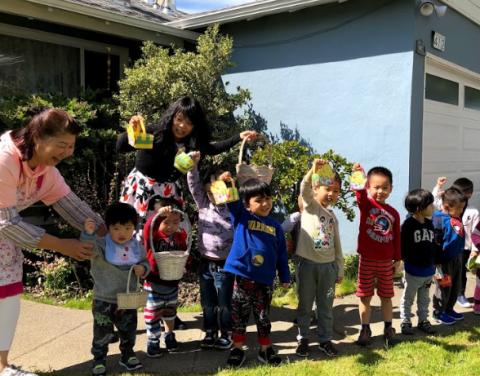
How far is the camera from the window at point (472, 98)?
838cm

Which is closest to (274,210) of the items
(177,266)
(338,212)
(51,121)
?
(338,212)

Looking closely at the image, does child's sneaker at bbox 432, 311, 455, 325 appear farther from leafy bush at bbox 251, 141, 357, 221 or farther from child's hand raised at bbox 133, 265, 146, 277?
child's hand raised at bbox 133, 265, 146, 277

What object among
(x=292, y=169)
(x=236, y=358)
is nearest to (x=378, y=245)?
(x=236, y=358)

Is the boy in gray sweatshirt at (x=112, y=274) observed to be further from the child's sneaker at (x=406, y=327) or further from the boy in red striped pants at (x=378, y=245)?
the child's sneaker at (x=406, y=327)

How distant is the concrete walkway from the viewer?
3.51 meters

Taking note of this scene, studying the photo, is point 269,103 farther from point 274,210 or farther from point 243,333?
point 243,333

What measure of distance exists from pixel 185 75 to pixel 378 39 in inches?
111

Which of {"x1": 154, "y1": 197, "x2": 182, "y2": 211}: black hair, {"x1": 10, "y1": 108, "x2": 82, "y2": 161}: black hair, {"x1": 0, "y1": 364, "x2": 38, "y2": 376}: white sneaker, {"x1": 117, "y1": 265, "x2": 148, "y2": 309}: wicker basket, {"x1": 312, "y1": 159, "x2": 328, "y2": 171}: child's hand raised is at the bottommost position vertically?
{"x1": 0, "y1": 364, "x2": 38, "y2": 376}: white sneaker

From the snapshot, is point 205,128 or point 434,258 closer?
point 205,128

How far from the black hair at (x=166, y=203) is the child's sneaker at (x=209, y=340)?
111cm

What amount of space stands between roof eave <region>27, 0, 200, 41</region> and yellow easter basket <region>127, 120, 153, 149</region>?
12.5 feet

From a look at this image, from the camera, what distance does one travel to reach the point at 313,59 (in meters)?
7.04

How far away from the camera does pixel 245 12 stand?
7.34 m

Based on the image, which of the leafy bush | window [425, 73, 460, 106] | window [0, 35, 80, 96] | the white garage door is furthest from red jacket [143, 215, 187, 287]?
window [425, 73, 460, 106]
